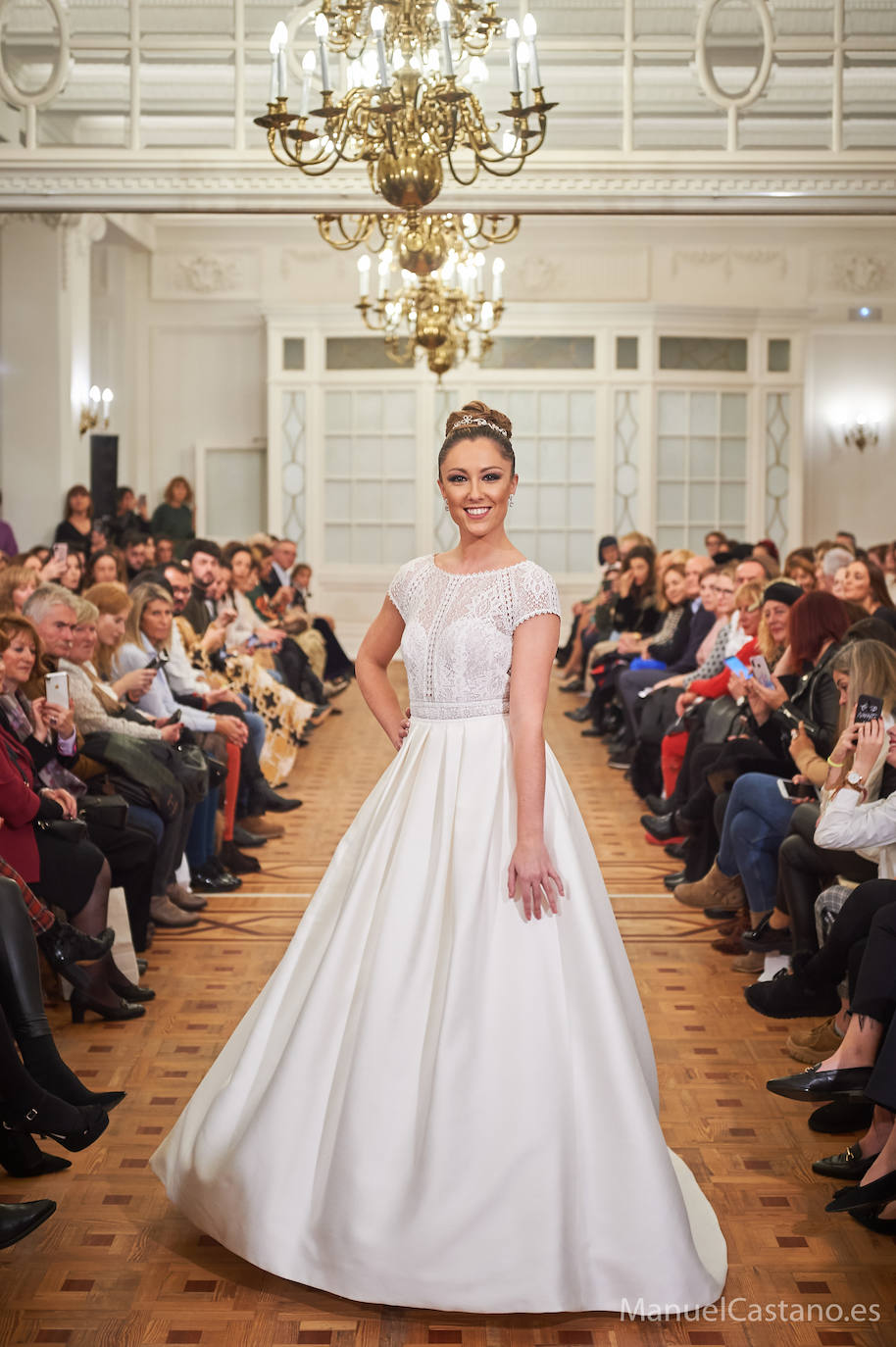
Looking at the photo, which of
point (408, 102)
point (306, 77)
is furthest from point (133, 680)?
point (408, 102)

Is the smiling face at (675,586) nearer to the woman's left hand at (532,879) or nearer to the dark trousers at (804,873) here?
the dark trousers at (804,873)

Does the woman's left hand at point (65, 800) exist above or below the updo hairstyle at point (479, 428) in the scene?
below

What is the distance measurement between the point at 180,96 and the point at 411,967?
3.91 metres

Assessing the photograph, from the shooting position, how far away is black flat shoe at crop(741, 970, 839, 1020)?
145 inches

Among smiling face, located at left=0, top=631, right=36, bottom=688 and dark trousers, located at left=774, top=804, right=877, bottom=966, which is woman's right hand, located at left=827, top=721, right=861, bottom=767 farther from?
smiling face, located at left=0, top=631, right=36, bottom=688

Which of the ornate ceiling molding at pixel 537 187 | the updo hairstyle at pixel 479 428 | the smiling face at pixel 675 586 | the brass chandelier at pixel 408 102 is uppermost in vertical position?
the brass chandelier at pixel 408 102

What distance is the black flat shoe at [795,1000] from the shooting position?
3689mm

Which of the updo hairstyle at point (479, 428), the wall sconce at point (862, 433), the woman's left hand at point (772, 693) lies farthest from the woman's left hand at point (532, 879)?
the wall sconce at point (862, 433)

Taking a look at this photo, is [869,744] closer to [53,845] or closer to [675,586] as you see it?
[53,845]

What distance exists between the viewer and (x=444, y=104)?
16.0 feet

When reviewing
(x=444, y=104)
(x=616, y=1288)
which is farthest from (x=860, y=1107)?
(x=444, y=104)

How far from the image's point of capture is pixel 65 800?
3.90m

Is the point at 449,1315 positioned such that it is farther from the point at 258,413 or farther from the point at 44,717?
the point at 258,413

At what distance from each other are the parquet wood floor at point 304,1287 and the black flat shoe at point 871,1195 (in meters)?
0.06
